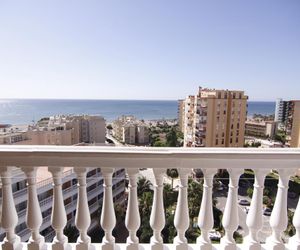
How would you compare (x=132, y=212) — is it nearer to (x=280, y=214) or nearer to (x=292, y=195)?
(x=280, y=214)

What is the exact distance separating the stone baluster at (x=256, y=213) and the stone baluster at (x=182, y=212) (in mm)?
283

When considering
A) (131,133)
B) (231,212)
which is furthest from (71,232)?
(131,133)

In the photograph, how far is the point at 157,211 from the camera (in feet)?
3.31

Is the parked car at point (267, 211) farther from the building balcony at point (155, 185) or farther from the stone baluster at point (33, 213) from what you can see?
the stone baluster at point (33, 213)

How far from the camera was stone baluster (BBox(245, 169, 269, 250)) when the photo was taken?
0.97 meters

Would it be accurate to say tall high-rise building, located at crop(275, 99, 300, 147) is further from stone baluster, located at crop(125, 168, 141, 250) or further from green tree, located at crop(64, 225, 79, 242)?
green tree, located at crop(64, 225, 79, 242)

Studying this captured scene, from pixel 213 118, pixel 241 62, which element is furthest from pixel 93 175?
pixel 213 118

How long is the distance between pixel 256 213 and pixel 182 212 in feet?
1.06

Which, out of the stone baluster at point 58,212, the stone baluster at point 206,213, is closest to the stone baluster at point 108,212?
the stone baluster at point 58,212

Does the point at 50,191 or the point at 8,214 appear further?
the point at 50,191

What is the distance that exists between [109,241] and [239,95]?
21.9 ft

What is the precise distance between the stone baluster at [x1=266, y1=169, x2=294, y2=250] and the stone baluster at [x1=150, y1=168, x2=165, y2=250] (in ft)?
1.62

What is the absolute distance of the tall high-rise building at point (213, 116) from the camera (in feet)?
22.5

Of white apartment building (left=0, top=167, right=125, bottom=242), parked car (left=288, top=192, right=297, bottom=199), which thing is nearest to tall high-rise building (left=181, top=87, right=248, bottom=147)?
parked car (left=288, top=192, right=297, bottom=199)
